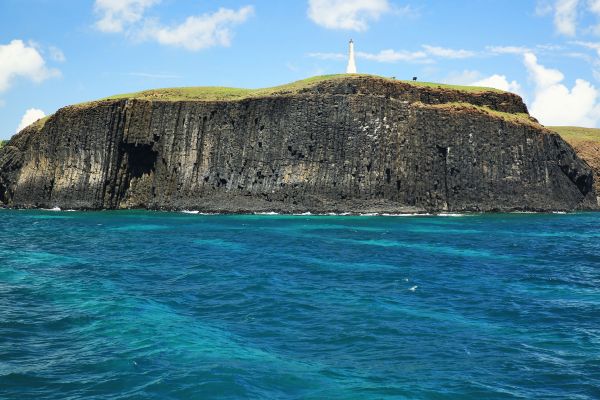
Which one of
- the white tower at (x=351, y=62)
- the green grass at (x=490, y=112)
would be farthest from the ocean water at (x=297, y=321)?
the white tower at (x=351, y=62)

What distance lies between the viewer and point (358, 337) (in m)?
18.8

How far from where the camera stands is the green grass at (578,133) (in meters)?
111

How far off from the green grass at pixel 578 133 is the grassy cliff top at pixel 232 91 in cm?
3066

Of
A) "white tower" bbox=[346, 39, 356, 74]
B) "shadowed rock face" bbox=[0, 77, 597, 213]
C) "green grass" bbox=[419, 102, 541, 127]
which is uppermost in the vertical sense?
"white tower" bbox=[346, 39, 356, 74]

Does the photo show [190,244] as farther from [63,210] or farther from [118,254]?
[63,210]

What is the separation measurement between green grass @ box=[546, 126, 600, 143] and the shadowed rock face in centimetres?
2620

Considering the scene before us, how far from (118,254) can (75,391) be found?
80.6ft

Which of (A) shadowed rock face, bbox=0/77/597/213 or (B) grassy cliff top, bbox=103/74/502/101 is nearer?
(A) shadowed rock face, bbox=0/77/597/213

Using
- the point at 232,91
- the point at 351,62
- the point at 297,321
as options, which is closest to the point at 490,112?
the point at 351,62

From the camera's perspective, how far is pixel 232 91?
9081 centimetres

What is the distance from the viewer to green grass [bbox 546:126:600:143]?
365 ft

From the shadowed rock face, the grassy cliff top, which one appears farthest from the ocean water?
the grassy cliff top

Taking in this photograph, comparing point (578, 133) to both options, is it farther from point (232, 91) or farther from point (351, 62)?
point (232, 91)

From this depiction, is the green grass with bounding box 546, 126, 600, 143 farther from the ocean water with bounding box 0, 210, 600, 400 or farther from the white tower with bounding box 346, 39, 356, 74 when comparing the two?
the ocean water with bounding box 0, 210, 600, 400
